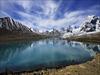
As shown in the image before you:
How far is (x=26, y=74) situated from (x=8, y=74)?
4.09m

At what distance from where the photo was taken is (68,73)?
2747 cm

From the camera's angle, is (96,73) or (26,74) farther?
(26,74)

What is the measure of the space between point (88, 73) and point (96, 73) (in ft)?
4.60

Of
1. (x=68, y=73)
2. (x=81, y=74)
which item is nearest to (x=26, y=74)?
(x=68, y=73)

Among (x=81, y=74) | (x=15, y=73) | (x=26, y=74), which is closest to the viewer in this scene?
(x=81, y=74)

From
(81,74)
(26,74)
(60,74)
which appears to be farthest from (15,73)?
(81,74)

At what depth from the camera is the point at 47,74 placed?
2806 cm

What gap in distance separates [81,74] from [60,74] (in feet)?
12.1

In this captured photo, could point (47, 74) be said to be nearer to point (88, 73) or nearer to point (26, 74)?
point (26, 74)

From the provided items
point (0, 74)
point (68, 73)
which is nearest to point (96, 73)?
point (68, 73)

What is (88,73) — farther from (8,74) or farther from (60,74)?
(8,74)

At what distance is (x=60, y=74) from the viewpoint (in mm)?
27578

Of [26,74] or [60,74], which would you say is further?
[26,74]

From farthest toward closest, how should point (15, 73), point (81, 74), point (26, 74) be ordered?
point (15, 73) < point (26, 74) < point (81, 74)
